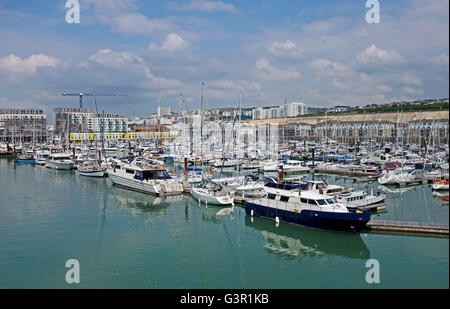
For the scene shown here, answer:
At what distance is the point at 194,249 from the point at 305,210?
6.15 meters

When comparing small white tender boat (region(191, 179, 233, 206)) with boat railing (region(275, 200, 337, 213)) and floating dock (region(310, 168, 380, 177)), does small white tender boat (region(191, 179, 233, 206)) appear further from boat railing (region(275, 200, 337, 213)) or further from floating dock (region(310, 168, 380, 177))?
floating dock (region(310, 168, 380, 177))

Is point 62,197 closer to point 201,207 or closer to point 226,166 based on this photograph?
point 201,207

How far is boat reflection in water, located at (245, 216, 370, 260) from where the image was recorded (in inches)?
624

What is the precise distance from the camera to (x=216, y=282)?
12930mm

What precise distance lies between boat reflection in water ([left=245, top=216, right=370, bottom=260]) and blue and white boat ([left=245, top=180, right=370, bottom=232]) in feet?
1.34

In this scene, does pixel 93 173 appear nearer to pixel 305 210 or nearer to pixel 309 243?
pixel 305 210

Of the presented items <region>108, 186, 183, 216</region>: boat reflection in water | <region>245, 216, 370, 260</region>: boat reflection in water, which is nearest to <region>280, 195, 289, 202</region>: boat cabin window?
<region>245, 216, 370, 260</region>: boat reflection in water

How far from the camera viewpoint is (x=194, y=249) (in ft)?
54.0

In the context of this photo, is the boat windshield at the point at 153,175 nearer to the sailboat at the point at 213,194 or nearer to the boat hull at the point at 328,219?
the sailboat at the point at 213,194

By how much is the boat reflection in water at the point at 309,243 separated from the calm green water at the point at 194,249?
0.05 m

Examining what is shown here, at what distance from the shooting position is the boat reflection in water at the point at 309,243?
52.0ft

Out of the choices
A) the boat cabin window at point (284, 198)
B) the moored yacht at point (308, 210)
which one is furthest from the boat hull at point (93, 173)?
the boat cabin window at point (284, 198)
